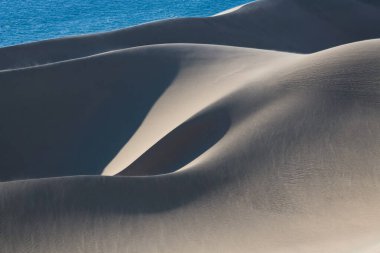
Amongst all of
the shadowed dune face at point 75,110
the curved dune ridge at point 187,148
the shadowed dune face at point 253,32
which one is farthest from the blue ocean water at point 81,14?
the shadowed dune face at point 75,110

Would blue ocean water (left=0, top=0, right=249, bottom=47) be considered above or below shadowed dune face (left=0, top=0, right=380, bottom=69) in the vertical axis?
below

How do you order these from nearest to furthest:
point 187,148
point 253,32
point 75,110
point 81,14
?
point 187,148 → point 75,110 → point 253,32 → point 81,14

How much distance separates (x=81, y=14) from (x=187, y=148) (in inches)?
477

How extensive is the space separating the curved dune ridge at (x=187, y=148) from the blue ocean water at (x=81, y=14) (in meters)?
6.44

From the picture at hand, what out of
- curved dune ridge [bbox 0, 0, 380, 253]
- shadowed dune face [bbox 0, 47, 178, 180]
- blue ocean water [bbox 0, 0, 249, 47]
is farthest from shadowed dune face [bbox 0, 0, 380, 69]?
blue ocean water [bbox 0, 0, 249, 47]

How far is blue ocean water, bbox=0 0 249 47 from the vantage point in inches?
637

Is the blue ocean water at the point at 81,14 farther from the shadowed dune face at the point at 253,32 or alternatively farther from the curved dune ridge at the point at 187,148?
the curved dune ridge at the point at 187,148

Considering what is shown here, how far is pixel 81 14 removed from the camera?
17.7 meters

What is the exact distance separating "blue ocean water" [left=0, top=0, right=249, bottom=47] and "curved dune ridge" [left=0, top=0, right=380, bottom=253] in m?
6.44

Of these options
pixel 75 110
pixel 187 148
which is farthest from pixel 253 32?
pixel 187 148

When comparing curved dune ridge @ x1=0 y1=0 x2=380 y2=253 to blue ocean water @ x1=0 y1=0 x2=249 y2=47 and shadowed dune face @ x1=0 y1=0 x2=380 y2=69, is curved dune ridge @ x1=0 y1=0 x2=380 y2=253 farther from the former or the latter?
blue ocean water @ x1=0 y1=0 x2=249 y2=47

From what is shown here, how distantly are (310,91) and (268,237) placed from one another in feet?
7.17

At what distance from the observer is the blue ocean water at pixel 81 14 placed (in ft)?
53.1

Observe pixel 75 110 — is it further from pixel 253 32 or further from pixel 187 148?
pixel 253 32
